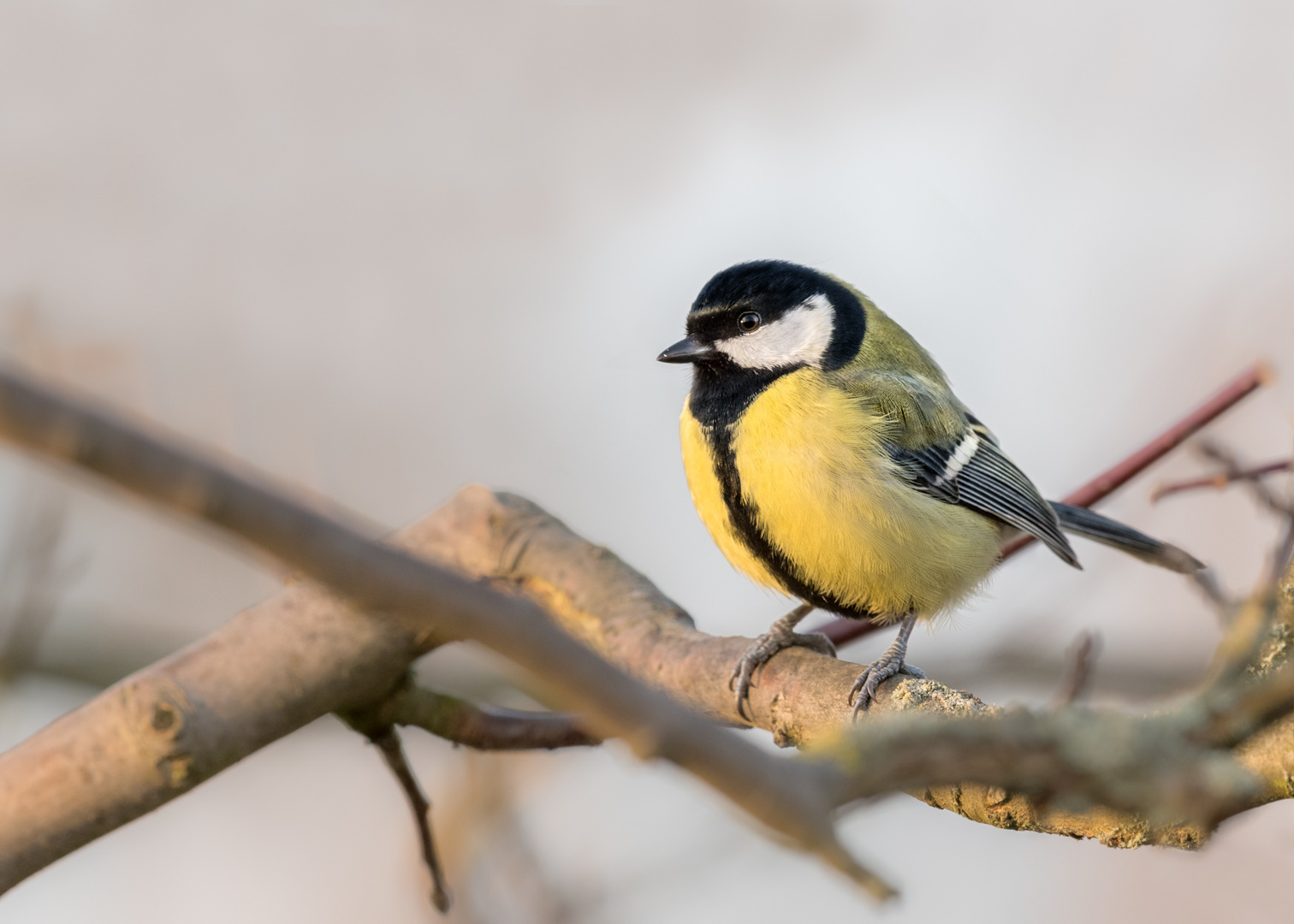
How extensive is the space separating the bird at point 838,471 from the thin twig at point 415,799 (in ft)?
2.06

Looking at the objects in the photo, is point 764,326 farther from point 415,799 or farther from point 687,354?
point 415,799

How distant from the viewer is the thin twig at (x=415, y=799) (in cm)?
201

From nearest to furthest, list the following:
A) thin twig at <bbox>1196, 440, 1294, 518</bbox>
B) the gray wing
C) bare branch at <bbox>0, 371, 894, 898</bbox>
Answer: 1. bare branch at <bbox>0, 371, 894, 898</bbox>
2. thin twig at <bbox>1196, 440, 1294, 518</bbox>
3. the gray wing

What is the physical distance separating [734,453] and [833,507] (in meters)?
0.26

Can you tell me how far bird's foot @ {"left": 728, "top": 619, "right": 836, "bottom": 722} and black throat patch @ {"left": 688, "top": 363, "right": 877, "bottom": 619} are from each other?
12 cm

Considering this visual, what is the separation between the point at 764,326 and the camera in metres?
2.64

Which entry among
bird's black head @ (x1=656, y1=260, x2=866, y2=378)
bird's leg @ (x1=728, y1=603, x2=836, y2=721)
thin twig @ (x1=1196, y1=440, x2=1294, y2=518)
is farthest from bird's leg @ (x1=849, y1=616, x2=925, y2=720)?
bird's black head @ (x1=656, y1=260, x2=866, y2=378)

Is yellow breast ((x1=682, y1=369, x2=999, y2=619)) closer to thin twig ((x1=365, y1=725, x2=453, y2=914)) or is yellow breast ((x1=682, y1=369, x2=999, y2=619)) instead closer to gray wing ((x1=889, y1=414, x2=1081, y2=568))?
gray wing ((x1=889, y1=414, x2=1081, y2=568))

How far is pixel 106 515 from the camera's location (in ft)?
12.7

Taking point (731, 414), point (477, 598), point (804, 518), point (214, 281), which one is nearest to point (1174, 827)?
point (477, 598)

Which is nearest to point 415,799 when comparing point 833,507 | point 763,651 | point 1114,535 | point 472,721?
point 472,721

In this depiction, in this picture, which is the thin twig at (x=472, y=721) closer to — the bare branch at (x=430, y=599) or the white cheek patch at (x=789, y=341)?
the white cheek patch at (x=789, y=341)

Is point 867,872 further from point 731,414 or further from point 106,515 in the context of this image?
point 106,515

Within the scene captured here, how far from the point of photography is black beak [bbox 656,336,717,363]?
2.60m
